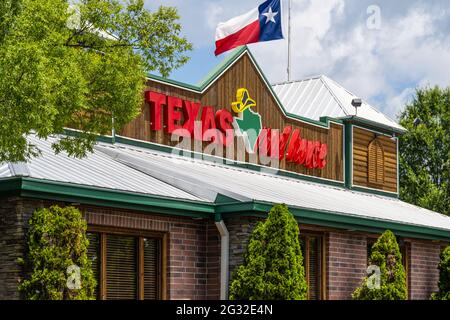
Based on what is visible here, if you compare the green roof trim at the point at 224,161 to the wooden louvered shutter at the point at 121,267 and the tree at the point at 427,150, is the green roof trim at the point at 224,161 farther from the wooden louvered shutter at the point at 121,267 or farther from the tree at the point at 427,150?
the tree at the point at 427,150

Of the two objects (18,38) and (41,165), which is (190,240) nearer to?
(41,165)

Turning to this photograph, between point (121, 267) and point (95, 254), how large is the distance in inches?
31.3

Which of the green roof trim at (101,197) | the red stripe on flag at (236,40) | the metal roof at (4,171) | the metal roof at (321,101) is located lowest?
the green roof trim at (101,197)

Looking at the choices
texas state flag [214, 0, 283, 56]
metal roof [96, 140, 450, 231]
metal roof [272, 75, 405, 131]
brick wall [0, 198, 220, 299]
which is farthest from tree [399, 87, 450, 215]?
brick wall [0, 198, 220, 299]

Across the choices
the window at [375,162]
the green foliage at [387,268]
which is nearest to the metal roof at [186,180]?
the green foliage at [387,268]

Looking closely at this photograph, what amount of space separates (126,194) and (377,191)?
14.9 metres

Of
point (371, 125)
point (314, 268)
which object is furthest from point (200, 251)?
point (371, 125)

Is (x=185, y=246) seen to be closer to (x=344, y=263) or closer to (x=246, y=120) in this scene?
Result: (x=344, y=263)

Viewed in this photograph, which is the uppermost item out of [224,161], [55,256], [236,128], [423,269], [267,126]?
[267,126]

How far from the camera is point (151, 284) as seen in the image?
18469 mm

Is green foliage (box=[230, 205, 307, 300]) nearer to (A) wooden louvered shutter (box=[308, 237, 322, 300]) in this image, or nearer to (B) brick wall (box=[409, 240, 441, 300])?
(A) wooden louvered shutter (box=[308, 237, 322, 300])

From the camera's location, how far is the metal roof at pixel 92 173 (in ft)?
52.3

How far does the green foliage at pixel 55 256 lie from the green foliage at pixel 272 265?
3.54 m

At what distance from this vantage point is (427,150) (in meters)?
50.3
